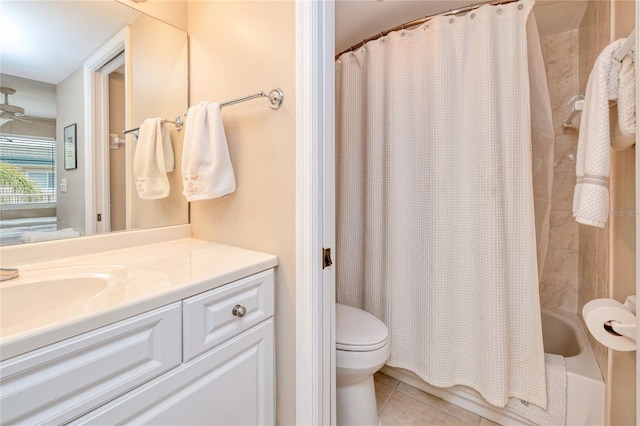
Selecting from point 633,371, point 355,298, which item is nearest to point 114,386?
point 355,298

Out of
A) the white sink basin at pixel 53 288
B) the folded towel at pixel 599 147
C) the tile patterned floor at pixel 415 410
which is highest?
the folded towel at pixel 599 147

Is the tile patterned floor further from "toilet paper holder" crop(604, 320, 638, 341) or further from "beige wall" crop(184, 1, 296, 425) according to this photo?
"toilet paper holder" crop(604, 320, 638, 341)

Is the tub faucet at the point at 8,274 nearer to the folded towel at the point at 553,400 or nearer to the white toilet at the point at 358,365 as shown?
the white toilet at the point at 358,365

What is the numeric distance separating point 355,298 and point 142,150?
135 cm

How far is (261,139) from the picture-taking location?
101 cm

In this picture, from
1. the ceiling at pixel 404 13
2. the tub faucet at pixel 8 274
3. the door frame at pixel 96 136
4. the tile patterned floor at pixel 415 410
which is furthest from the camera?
the ceiling at pixel 404 13

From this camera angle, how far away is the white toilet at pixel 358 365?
114 cm

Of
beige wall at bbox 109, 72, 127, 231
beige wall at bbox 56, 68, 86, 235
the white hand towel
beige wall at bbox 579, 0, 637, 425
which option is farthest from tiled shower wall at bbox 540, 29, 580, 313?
beige wall at bbox 56, 68, 86, 235

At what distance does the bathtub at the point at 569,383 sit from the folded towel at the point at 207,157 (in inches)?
57.1

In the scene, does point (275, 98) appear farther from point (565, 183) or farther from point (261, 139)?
point (565, 183)

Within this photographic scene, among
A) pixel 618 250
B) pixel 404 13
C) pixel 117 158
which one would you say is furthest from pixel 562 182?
pixel 117 158

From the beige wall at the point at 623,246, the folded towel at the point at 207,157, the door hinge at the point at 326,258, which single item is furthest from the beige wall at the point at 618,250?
the folded towel at the point at 207,157

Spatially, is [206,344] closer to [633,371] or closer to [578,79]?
[633,371]

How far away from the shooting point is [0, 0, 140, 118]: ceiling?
2.86 feet
